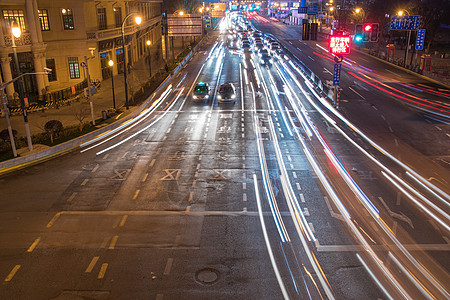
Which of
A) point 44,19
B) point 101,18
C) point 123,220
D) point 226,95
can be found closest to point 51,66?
point 44,19

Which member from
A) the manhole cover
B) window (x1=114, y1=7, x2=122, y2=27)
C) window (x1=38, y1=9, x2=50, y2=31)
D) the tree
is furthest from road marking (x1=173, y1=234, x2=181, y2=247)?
window (x1=114, y1=7, x2=122, y2=27)

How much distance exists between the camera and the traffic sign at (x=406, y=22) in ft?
161

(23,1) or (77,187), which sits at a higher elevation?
(23,1)

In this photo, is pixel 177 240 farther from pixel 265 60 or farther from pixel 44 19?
pixel 265 60

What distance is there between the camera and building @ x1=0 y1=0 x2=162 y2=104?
3716 centimetres

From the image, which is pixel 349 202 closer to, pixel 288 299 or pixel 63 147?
pixel 288 299

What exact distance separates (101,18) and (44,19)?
7865 mm

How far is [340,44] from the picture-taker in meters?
35.6

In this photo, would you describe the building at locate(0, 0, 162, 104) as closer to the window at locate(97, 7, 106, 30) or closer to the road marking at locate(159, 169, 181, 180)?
the window at locate(97, 7, 106, 30)

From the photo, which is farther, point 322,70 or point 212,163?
point 322,70

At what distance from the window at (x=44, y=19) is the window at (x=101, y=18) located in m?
6.64

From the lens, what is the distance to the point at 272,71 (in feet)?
177

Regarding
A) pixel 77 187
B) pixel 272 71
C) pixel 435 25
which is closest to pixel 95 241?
pixel 77 187

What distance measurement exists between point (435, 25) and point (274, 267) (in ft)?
254
